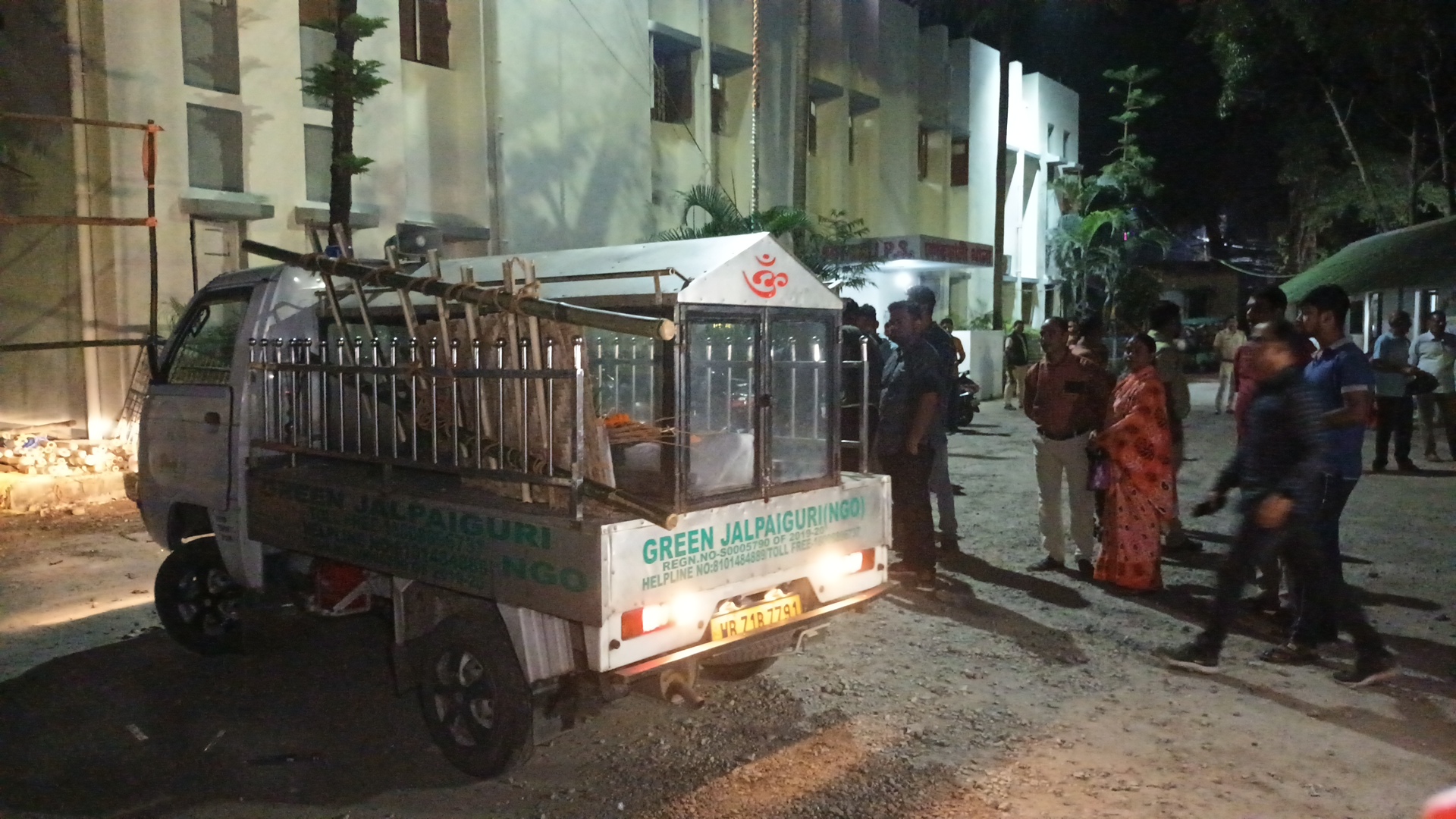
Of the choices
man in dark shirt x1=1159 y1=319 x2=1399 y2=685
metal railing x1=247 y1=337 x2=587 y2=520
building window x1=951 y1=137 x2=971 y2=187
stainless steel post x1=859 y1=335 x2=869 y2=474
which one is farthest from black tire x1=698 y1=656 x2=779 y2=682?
building window x1=951 y1=137 x2=971 y2=187

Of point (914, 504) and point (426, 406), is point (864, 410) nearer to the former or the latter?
point (914, 504)

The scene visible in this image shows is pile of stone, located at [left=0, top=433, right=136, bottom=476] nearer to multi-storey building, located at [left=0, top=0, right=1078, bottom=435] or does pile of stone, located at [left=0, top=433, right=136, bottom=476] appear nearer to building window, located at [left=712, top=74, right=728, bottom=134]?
multi-storey building, located at [left=0, top=0, right=1078, bottom=435]

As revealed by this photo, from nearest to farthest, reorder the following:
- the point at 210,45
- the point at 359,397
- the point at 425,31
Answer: the point at 359,397
the point at 210,45
the point at 425,31

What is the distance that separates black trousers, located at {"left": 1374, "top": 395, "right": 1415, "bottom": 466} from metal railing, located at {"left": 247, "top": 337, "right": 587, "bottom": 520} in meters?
10.1

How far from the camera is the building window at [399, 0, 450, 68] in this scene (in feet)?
42.6

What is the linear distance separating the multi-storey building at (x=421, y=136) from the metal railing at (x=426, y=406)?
6.30m

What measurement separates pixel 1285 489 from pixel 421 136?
11200 millimetres

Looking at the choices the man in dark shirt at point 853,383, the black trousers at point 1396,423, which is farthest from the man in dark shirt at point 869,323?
the black trousers at point 1396,423

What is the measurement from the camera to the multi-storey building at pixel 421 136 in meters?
10.4

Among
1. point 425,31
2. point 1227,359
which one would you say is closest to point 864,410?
point 425,31

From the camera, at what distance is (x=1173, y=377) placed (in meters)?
7.26

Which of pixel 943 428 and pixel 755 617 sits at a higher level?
pixel 943 428

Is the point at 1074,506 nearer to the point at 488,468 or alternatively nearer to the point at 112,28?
the point at 488,468

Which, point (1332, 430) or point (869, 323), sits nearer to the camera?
point (1332, 430)
